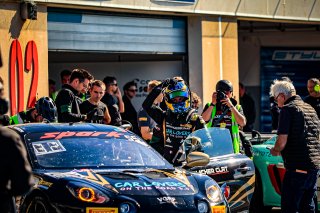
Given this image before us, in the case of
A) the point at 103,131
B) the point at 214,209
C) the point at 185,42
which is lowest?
the point at 214,209

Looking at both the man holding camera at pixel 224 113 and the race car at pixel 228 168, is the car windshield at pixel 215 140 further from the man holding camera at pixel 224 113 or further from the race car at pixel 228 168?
the man holding camera at pixel 224 113

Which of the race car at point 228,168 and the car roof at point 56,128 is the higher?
the car roof at point 56,128

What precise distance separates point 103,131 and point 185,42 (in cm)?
974

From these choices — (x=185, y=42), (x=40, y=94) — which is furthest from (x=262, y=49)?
(x=40, y=94)

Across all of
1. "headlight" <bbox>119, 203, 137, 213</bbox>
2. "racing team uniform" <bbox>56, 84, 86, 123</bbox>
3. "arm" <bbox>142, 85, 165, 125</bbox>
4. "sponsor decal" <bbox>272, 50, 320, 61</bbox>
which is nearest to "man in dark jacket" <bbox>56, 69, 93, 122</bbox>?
"racing team uniform" <bbox>56, 84, 86, 123</bbox>

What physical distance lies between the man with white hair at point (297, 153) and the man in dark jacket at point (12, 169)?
13.2ft

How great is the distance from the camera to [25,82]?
50.0 feet

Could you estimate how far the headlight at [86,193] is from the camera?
773cm

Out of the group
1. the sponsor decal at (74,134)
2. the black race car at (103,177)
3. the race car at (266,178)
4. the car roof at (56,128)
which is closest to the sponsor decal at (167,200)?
the black race car at (103,177)

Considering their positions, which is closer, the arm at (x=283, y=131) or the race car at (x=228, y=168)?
the arm at (x=283, y=131)

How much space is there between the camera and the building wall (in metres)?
14.9

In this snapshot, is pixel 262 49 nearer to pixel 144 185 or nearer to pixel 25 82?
pixel 25 82

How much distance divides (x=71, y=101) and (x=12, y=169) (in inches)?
226

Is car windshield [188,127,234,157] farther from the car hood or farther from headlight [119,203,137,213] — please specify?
headlight [119,203,137,213]
